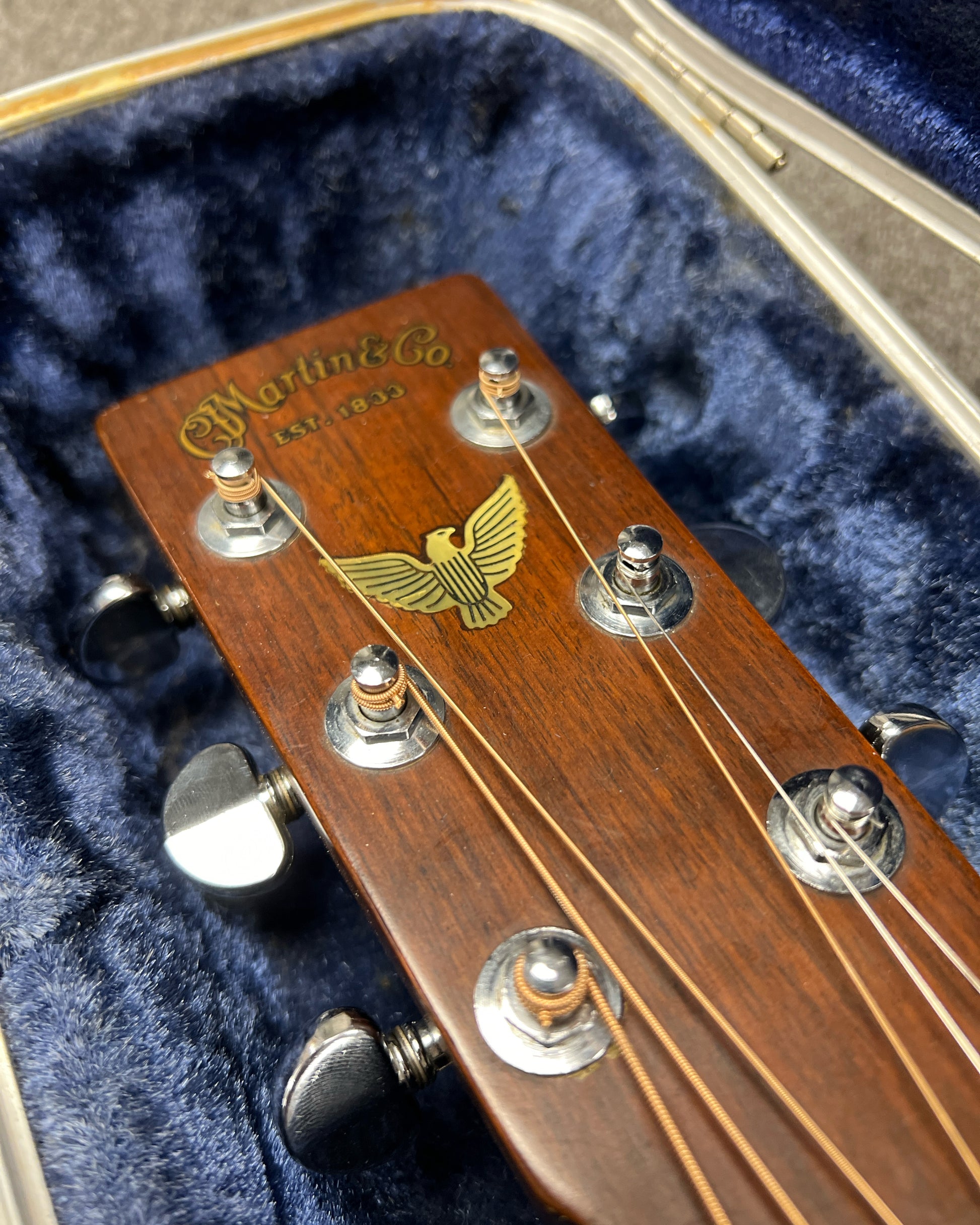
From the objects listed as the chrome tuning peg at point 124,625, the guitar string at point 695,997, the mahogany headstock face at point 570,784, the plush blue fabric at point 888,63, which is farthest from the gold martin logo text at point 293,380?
the plush blue fabric at point 888,63

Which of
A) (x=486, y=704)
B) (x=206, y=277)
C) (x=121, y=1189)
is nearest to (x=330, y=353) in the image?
(x=206, y=277)

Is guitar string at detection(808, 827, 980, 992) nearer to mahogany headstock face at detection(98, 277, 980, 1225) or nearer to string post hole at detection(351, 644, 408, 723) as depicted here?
mahogany headstock face at detection(98, 277, 980, 1225)

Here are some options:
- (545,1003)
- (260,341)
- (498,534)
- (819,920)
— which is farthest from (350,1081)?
(260,341)

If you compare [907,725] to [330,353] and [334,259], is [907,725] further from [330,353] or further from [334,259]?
[334,259]

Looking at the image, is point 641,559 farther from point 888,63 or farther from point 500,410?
point 888,63

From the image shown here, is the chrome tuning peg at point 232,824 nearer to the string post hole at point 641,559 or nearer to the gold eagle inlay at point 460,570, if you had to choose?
the gold eagle inlay at point 460,570
